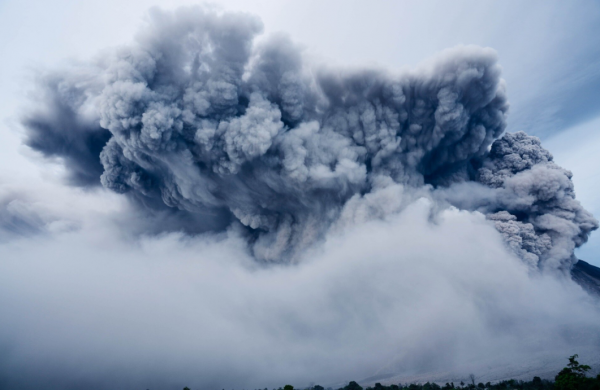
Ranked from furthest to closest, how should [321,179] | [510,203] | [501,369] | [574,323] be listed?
[574,323] < [501,369] < [510,203] < [321,179]

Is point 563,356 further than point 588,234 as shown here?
Yes

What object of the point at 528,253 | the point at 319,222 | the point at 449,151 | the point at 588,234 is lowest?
the point at 528,253

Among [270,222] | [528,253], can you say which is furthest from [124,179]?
[528,253]

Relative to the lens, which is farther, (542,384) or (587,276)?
(587,276)

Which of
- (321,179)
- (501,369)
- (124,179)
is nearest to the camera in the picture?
(321,179)

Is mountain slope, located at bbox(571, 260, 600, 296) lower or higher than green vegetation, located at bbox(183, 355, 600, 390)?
higher

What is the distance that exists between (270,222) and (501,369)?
28.4m

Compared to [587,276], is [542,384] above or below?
below

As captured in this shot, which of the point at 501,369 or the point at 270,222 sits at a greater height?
the point at 270,222

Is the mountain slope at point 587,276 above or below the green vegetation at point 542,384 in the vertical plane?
above

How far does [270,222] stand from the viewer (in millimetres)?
29891

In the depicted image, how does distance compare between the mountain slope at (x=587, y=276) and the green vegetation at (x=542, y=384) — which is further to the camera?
the mountain slope at (x=587, y=276)

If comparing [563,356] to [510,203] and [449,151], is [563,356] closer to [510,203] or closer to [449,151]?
[510,203]

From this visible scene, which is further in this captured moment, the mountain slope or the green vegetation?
the mountain slope
